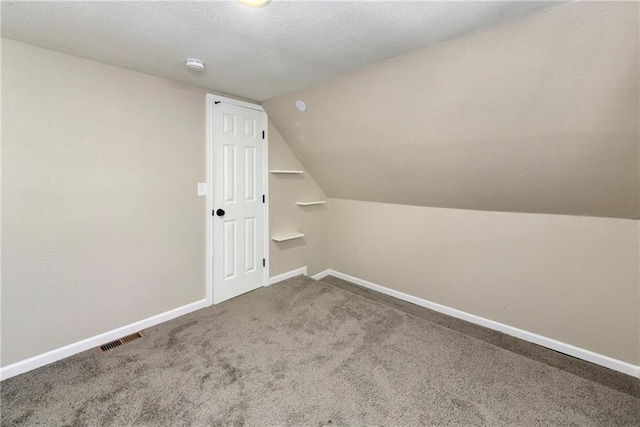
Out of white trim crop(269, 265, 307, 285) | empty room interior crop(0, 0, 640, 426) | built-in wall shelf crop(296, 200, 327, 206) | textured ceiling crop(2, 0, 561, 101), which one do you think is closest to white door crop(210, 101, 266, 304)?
empty room interior crop(0, 0, 640, 426)

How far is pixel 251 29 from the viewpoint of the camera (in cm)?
162

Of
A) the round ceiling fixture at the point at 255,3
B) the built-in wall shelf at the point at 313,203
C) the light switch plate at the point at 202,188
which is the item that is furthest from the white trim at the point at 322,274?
the round ceiling fixture at the point at 255,3

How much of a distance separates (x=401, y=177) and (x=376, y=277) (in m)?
1.41


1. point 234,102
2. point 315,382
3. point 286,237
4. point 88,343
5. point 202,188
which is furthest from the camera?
point 286,237

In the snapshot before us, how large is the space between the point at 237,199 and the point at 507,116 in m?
2.51

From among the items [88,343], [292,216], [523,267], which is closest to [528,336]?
[523,267]

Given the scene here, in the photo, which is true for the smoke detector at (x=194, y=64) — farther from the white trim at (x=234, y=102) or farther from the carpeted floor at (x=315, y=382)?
the carpeted floor at (x=315, y=382)

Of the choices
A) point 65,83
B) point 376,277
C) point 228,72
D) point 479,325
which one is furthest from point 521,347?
point 65,83

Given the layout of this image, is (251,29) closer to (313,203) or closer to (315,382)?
(315,382)

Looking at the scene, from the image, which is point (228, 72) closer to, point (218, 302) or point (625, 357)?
point (218, 302)

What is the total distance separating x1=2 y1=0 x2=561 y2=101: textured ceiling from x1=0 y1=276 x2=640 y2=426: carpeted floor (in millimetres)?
2172

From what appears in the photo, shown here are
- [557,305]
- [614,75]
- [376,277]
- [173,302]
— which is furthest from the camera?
[376,277]

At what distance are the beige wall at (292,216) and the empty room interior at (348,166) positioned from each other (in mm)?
337

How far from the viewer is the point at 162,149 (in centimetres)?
248
